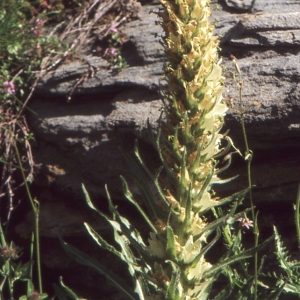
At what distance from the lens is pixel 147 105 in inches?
110

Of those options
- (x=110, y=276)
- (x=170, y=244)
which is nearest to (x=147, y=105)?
(x=110, y=276)

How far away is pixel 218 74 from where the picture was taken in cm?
161

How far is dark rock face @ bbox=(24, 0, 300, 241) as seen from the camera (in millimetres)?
2521

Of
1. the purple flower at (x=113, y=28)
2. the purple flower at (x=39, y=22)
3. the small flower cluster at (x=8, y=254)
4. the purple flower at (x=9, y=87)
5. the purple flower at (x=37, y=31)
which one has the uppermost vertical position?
the purple flower at (x=39, y=22)

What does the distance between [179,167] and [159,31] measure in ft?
5.20

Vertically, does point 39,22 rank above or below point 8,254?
above

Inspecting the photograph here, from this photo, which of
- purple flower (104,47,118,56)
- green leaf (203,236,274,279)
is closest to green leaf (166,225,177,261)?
green leaf (203,236,274,279)

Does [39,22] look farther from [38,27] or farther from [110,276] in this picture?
[110,276]

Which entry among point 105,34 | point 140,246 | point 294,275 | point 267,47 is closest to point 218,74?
point 140,246

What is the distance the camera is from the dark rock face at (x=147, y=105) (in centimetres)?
252

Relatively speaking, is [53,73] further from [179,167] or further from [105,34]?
[179,167]

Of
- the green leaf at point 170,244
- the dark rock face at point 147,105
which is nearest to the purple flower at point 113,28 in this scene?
the dark rock face at point 147,105

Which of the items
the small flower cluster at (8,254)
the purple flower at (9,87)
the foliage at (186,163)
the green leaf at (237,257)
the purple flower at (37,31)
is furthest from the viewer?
the purple flower at (37,31)

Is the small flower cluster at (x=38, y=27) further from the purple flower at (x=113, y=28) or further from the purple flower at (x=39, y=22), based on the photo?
the purple flower at (x=113, y=28)
